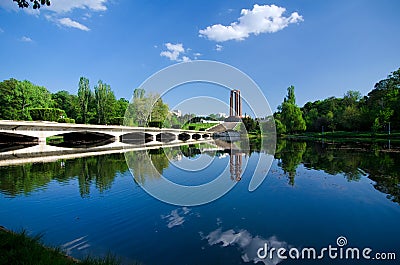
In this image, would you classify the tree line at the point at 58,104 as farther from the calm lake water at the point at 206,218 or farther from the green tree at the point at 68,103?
the calm lake water at the point at 206,218

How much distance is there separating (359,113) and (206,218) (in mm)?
57907

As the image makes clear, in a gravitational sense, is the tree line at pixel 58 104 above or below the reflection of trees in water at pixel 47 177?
above

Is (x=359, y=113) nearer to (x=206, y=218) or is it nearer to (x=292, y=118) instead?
(x=292, y=118)

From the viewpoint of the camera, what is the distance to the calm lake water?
4.89 meters

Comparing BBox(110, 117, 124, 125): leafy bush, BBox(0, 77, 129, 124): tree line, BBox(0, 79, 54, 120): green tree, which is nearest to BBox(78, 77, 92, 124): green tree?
BBox(0, 77, 129, 124): tree line

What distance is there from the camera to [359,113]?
51.6m

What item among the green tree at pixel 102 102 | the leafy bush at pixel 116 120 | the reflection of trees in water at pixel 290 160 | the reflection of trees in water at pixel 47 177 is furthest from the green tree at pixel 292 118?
the reflection of trees in water at pixel 47 177

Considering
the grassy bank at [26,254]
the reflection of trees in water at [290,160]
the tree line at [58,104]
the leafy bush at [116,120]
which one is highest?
the tree line at [58,104]

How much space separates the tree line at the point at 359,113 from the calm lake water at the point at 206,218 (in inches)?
1742

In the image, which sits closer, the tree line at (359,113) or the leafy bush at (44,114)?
the leafy bush at (44,114)

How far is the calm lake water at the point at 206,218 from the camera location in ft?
16.0

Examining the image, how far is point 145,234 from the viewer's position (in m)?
5.52

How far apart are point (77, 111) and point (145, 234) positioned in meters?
67.0

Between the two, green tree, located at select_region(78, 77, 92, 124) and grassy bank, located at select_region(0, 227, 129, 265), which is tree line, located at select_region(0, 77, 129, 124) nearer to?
green tree, located at select_region(78, 77, 92, 124)
